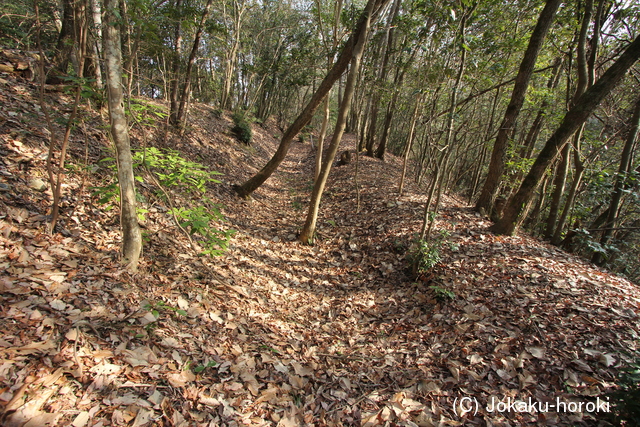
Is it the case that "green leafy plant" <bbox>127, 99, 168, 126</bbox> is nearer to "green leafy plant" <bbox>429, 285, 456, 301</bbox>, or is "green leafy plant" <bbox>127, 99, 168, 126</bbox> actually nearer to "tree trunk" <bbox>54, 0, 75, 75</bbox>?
"tree trunk" <bbox>54, 0, 75, 75</bbox>

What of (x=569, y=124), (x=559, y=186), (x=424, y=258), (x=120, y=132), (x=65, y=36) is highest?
(x=569, y=124)

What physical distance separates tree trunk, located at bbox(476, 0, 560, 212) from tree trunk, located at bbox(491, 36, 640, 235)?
3.08 ft

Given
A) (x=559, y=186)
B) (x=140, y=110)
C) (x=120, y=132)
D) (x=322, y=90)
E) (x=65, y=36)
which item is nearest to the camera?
(x=120, y=132)

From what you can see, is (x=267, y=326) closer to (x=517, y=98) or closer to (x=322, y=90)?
(x=322, y=90)

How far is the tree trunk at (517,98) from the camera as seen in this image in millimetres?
5773

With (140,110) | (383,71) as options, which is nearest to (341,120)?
(140,110)

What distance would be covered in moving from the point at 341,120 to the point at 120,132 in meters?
4.05

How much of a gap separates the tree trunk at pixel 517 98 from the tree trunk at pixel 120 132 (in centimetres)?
710

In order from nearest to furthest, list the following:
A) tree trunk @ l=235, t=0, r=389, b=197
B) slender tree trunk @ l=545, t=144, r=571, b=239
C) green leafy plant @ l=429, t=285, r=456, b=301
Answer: green leafy plant @ l=429, t=285, r=456, b=301 < tree trunk @ l=235, t=0, r=389, b=197 < slender tree trunk @ l=545, t=144, r=571, b=239

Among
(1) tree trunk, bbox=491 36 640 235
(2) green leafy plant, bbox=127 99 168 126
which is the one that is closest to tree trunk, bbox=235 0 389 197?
(2) green leafy plant, bbox=127 99 168 126

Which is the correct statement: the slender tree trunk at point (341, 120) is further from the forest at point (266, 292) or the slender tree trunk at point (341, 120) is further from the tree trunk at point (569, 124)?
the tree trunk at point (569, 124)

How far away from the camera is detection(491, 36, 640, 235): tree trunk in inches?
180

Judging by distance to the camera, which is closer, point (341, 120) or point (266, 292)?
point (266, 292)

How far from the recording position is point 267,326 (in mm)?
3928
